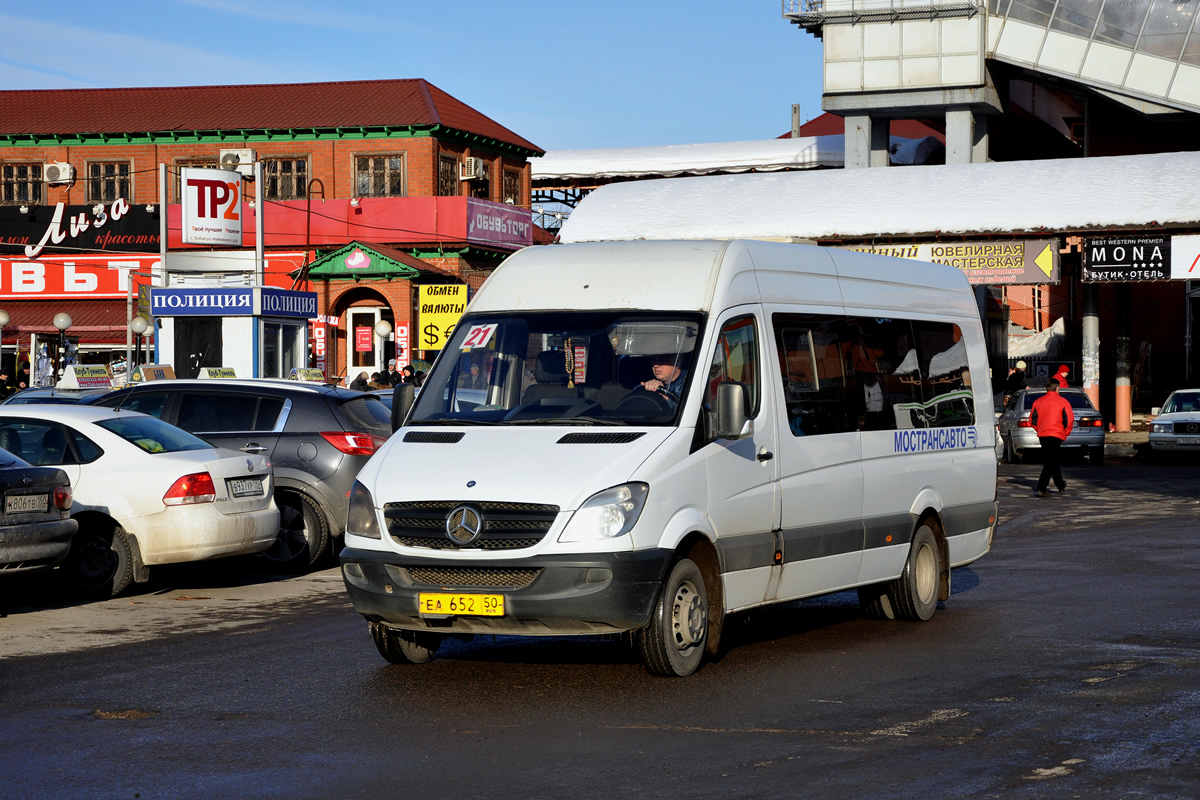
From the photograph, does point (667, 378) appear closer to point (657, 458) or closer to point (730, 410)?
point (730, 410)

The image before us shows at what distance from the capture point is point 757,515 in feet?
30.2

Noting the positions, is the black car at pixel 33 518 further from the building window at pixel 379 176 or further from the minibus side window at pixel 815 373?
the building window at pixel 379 176

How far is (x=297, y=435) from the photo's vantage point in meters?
14.6

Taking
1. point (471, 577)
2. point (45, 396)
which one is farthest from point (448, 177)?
point (471, 577)

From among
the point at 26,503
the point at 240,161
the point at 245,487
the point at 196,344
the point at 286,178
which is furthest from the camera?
the point at 286,178

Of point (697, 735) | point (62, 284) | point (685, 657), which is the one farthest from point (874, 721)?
point (62, 284)

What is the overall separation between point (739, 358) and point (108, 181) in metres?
47.1

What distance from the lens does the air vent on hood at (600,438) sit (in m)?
8.45

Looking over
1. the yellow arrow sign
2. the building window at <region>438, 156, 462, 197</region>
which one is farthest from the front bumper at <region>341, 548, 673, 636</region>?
the building window at <region>438, 156, 462, 197</region>

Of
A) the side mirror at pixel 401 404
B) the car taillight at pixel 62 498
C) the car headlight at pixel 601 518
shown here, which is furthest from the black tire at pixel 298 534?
the car headlight at pixel 601 518

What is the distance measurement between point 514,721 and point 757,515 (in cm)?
226

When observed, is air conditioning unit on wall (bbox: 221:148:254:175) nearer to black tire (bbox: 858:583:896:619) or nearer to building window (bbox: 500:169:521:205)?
building window (bbox: 500:169:521:205)

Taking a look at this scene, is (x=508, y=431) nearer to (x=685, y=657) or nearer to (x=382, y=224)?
(x=685, y=657)

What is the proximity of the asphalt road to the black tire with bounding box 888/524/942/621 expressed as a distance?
0.14 metres
